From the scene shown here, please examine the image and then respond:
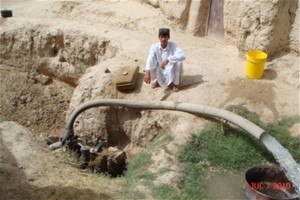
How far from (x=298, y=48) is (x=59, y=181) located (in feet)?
16.0

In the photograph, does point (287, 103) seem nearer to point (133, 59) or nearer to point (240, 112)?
point (240, 112)

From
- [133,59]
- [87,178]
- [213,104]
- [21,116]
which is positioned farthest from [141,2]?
[87,178]

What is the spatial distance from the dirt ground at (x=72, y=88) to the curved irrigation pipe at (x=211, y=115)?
0.88 feet

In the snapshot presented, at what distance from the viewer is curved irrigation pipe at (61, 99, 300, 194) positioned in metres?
5.47

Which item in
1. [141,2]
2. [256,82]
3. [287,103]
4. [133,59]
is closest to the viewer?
[287,103]

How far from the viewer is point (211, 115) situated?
675 centimetres

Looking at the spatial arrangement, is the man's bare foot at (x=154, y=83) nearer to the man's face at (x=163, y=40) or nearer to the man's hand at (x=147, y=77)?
the man's hand at (x=147, y=77)

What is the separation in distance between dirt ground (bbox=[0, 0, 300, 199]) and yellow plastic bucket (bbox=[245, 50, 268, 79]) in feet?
0.42

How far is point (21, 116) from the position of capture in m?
10.4

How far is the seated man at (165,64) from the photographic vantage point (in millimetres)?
7410

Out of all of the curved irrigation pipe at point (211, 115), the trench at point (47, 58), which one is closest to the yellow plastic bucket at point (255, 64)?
the curved irrigation pipe at point (211, 115)

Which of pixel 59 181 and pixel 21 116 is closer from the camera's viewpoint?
pixel 59 181
